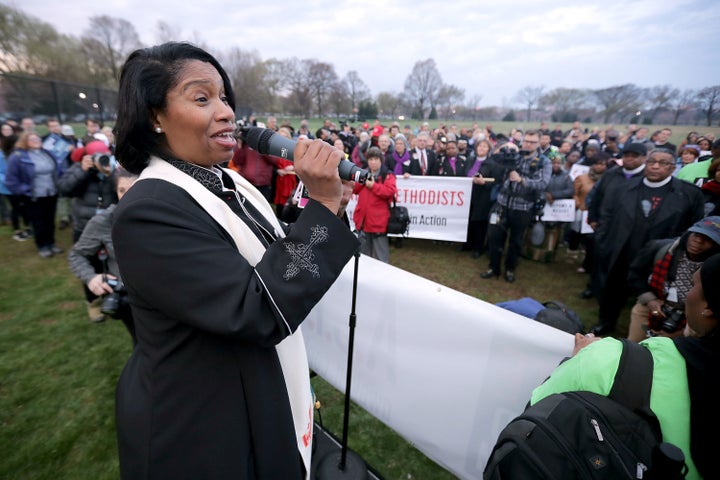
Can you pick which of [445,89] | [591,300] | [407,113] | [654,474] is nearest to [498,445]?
[654,474]

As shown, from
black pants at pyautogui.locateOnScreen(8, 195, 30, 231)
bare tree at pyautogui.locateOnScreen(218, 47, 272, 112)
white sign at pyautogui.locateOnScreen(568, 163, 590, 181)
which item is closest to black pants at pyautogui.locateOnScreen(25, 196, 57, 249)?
black pants at pyautogui.locateOnScreen(8, 195, 30, 231)

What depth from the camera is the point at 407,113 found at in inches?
2199

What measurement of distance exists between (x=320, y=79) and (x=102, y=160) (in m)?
55.9

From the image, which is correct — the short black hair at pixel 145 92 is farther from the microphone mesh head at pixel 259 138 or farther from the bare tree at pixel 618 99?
the bare tree at pixel 618 99

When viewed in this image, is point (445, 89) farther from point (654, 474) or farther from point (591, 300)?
point (654, 474)

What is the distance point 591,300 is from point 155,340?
6.46 m

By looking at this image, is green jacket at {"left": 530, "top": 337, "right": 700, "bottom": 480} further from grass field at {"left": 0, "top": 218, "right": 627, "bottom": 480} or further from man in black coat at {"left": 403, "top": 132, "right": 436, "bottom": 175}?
man in black coat at {"left": 403, "top": 132, "right": 436, "bottom": 175}

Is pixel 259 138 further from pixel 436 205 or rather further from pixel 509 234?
pixel 436 205

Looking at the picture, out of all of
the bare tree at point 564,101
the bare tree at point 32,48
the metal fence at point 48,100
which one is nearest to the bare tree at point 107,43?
the bare tree at point 32,48

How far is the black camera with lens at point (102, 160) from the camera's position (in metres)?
4.97

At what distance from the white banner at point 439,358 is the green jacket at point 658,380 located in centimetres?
55

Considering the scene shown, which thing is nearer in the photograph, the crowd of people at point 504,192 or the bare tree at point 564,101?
the crowd of people at point 504,192

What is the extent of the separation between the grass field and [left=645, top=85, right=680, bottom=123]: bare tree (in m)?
25.4

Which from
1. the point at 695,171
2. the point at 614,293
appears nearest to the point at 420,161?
the point at 695,171
